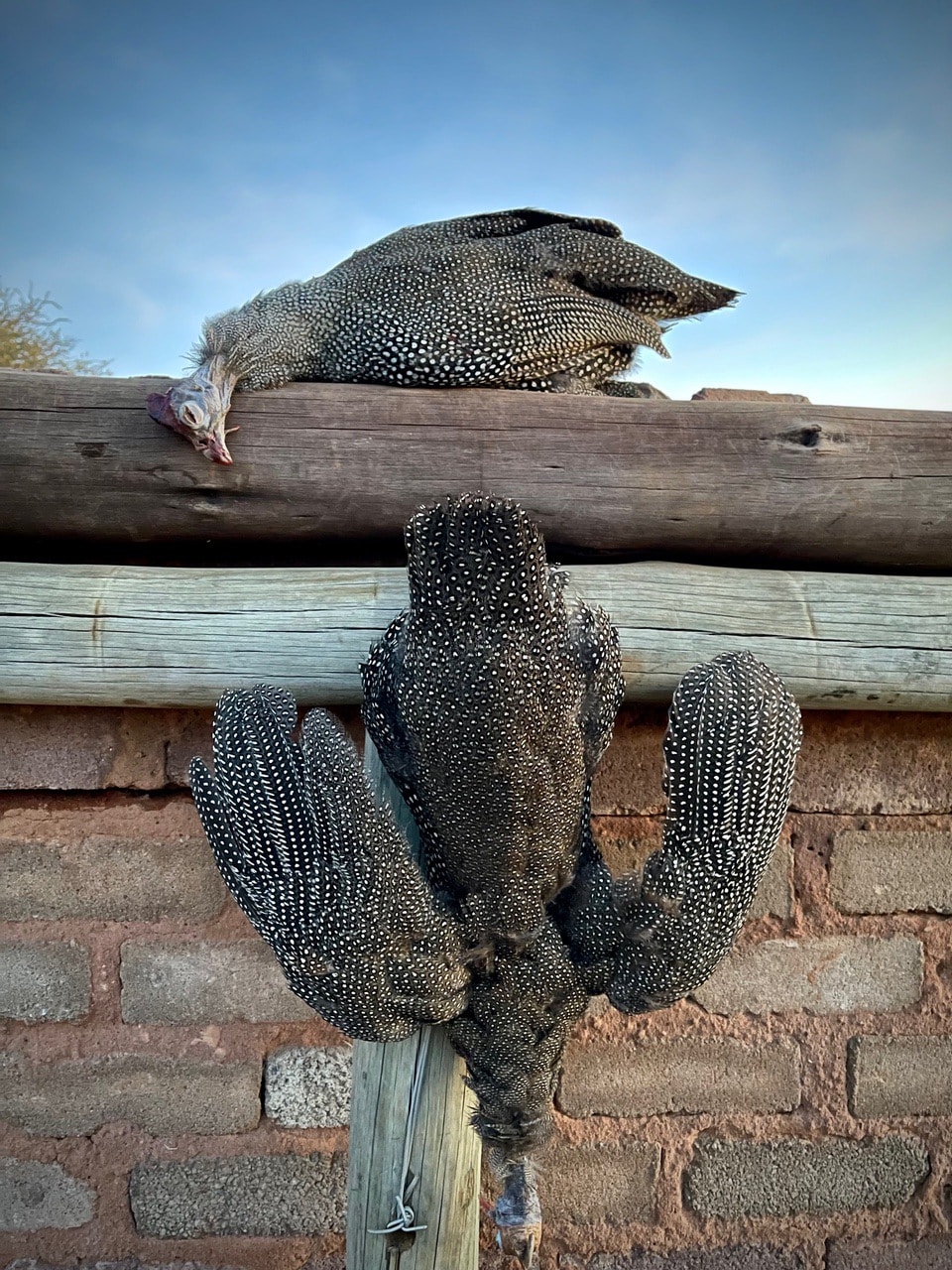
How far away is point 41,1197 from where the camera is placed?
1951 millimetres

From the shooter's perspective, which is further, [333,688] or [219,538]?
[219,538]

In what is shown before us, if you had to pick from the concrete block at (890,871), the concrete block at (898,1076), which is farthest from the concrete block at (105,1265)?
the concrete block at (890,871)

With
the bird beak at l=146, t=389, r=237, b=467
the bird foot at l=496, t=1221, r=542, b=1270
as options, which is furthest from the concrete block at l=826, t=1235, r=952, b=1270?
the bird beak at l=146, t=389, r=237, b=467

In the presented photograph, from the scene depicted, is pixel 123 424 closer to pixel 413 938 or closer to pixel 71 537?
pixel 71 537

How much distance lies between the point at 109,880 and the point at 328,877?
32.6 inches

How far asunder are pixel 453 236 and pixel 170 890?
1513 millimetres

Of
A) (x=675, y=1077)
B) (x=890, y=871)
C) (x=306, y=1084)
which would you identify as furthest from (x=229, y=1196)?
(x=890, y=871)

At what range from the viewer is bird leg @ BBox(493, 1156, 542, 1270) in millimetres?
1576

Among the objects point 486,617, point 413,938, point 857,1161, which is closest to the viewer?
point 486,617

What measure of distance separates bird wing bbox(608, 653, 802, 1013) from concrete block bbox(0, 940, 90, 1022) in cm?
119

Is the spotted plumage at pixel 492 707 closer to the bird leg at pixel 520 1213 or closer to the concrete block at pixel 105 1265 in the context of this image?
the bird leg at pixel 520 1213

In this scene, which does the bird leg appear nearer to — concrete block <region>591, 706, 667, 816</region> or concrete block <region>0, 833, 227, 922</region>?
concrete block <region>591, 706, 667, 816</region>

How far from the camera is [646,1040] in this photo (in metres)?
2.00

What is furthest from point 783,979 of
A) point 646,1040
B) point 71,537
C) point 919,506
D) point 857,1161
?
point 71,537
